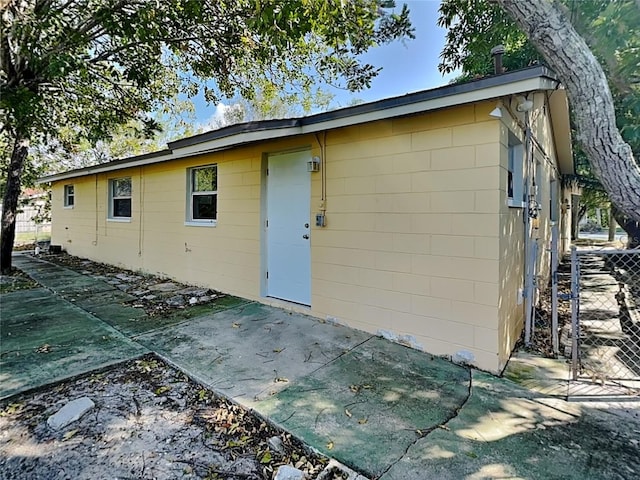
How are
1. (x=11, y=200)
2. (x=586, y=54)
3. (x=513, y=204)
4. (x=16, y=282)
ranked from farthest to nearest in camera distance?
1. (x=11, y=200)
2. (x=16, y=282)
3. (x=513, y=204)
4. (x=586, y=54)

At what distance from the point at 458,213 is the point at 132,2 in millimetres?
5350

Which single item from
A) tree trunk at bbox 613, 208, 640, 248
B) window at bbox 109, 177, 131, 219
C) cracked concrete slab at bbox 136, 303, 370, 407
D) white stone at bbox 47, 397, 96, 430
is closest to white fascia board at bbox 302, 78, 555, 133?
cracked concrete slab at bbox 136, 303, 370, 407

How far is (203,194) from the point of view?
22.2 ft

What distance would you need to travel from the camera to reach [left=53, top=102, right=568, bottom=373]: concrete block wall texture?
3418 mm

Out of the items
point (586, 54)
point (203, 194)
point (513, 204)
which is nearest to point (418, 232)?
point (513, 204)

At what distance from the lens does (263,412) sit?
2680mm

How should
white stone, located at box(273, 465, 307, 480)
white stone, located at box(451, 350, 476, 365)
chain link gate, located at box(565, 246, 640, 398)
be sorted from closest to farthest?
white stone, located at box(273, 465, 307, 480), chain link gate, located at box(565, 246, 640, 398), white stone, located at box(451, 350, 476, 365)

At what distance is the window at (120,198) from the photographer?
30.2 ft

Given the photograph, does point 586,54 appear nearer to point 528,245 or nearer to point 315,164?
point 528,245

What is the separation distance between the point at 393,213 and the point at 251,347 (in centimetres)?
224

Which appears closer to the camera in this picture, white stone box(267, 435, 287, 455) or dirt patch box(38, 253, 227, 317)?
white stone box(267, 435, 287, 455)

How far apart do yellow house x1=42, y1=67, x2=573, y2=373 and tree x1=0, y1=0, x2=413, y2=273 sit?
151 cm

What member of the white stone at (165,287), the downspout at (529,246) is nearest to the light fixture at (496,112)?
the downspout at (529,246)

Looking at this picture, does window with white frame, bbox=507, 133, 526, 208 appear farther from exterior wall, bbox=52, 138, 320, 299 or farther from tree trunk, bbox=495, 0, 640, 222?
exterior wall, bbox=52, 138, 320, 299
